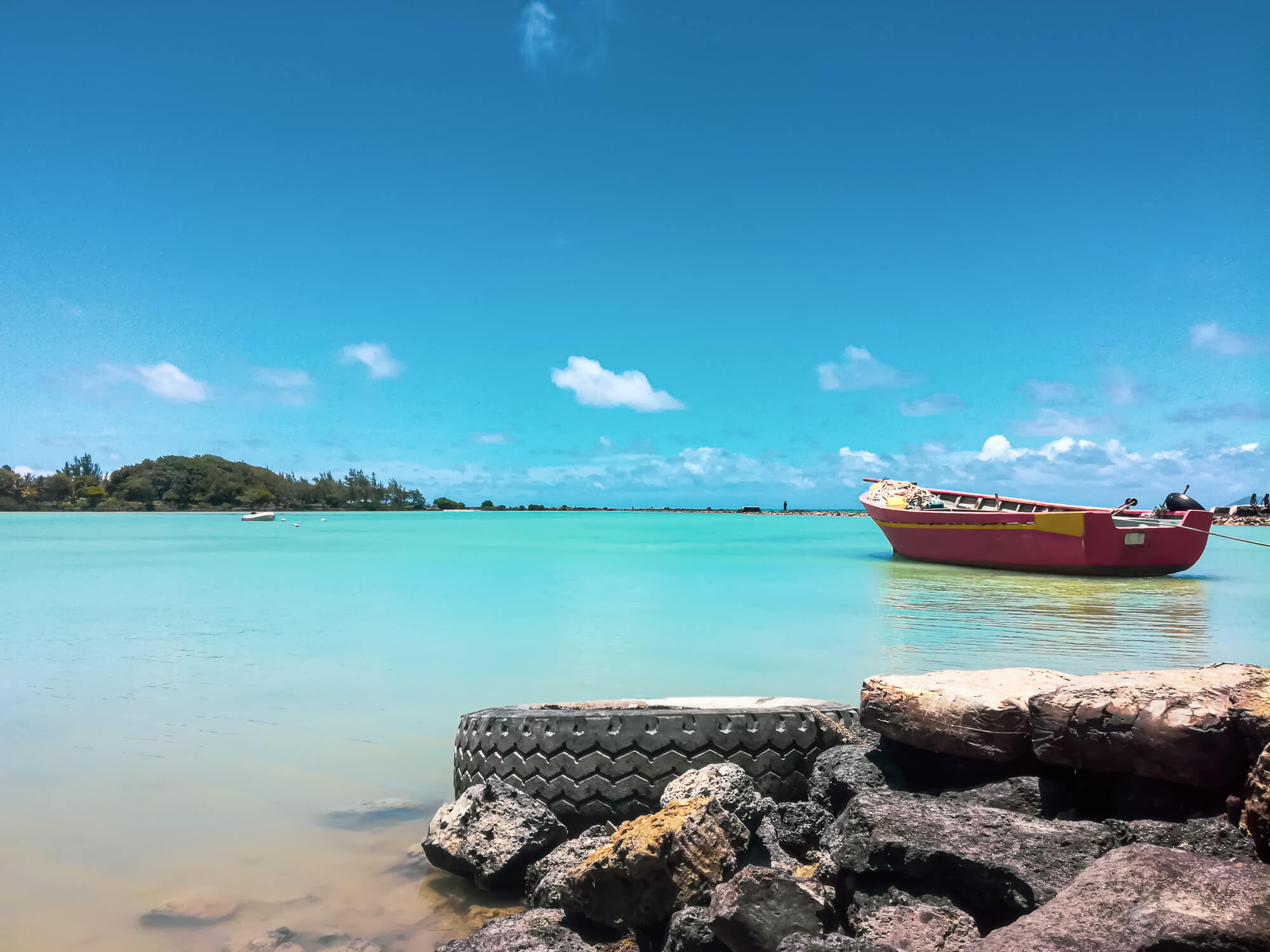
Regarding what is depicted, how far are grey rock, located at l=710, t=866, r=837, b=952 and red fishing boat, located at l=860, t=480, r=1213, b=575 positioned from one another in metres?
19.5

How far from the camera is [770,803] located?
3.20 meters

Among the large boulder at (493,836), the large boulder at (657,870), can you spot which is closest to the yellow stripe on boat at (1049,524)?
the large boulder at (493,836)

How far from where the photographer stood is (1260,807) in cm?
233

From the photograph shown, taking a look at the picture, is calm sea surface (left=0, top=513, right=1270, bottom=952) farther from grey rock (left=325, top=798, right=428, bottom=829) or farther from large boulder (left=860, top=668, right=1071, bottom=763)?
large boulder (left=860, top=668, right=1071, bottom=763)

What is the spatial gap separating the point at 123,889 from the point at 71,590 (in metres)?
15.7

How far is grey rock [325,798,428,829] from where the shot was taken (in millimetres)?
3918

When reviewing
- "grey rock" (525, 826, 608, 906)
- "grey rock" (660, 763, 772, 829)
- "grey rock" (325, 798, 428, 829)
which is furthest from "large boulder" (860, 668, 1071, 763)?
"grey rock" (325, 798, 428, 829)

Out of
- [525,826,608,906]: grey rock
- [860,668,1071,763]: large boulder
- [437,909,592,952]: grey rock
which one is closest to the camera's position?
[437,909,592,952]: grey rock

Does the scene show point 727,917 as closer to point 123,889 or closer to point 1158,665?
point 123,889

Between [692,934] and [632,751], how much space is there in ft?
3.74

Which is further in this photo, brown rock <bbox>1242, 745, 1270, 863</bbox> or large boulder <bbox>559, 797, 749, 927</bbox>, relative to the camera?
large boulder <bbox>559, 797, 749, 927</bbox>

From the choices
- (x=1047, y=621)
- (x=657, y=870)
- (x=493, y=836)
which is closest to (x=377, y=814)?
(x=493, y=836)

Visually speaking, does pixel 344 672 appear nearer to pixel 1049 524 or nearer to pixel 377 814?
pixel 377 814

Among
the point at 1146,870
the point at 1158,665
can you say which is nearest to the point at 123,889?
the point at 1146,870
